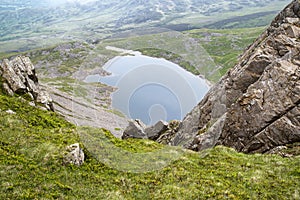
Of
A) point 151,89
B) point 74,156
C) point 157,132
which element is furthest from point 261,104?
point 157,132

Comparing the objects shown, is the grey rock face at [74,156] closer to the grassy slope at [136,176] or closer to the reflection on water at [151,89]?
the grassy slope at [136,176]

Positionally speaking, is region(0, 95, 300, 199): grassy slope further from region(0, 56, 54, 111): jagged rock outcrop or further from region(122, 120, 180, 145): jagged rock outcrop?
region(0, 56, 54, 111): jagged rock outcrop

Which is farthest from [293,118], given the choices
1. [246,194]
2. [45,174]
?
[45,174]

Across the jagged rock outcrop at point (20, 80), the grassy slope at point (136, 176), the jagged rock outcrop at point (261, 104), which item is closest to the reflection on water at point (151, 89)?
the grassy slope at point (136, 176)

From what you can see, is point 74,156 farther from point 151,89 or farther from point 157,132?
point 157,132

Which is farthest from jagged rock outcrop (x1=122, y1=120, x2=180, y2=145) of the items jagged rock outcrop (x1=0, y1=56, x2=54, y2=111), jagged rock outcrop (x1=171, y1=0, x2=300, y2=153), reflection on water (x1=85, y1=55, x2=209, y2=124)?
reflection on water (x1=85, y1=55, x2=209, y2=124)

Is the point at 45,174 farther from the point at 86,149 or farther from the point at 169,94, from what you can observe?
the point at 169,94

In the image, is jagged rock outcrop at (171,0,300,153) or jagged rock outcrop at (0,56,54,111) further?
jagged rock outcrop at (0,56,54,111)
